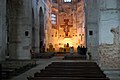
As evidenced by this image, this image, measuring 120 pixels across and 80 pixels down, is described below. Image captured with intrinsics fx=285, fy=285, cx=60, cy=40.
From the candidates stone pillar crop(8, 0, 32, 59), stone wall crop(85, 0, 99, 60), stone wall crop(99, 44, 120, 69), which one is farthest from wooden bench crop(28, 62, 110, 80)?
stone pillar crop(8, 0, 32, 59)

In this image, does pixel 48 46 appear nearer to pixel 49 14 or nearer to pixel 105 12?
pixel 49 14

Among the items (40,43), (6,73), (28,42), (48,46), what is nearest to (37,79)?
(6,73)

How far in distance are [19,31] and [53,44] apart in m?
24.5

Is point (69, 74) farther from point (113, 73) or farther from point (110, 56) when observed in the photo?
point (110, 56)

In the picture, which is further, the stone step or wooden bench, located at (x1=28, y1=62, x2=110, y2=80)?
the stone step

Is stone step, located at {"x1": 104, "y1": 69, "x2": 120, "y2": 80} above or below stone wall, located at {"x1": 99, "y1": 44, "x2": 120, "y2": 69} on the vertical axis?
below

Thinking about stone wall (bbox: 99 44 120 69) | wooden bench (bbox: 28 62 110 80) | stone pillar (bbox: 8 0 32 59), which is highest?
stone pillar (bbox: 8 0 32 59)

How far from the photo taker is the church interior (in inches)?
478

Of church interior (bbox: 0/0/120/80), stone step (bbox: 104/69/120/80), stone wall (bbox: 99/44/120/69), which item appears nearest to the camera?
church interior (bbox: 0/0/120/80)

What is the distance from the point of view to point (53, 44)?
163 ft

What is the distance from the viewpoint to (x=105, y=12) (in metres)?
14.9

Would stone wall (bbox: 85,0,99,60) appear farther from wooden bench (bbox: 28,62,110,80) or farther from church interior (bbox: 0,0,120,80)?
wooden bench (bbox: 28,62,110,80)

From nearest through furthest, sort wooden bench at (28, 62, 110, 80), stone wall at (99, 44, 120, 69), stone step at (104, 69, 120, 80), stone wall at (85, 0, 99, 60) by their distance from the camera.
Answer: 1. wooden bench at (28, 62, 110, 80)
2. stone step at (104, 69, 120, 80)
3. stone wall at (99, 44, 120, 69)
4. stone wall at (85, 0, 99, 60)

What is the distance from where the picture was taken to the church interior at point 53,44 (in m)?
12.1
